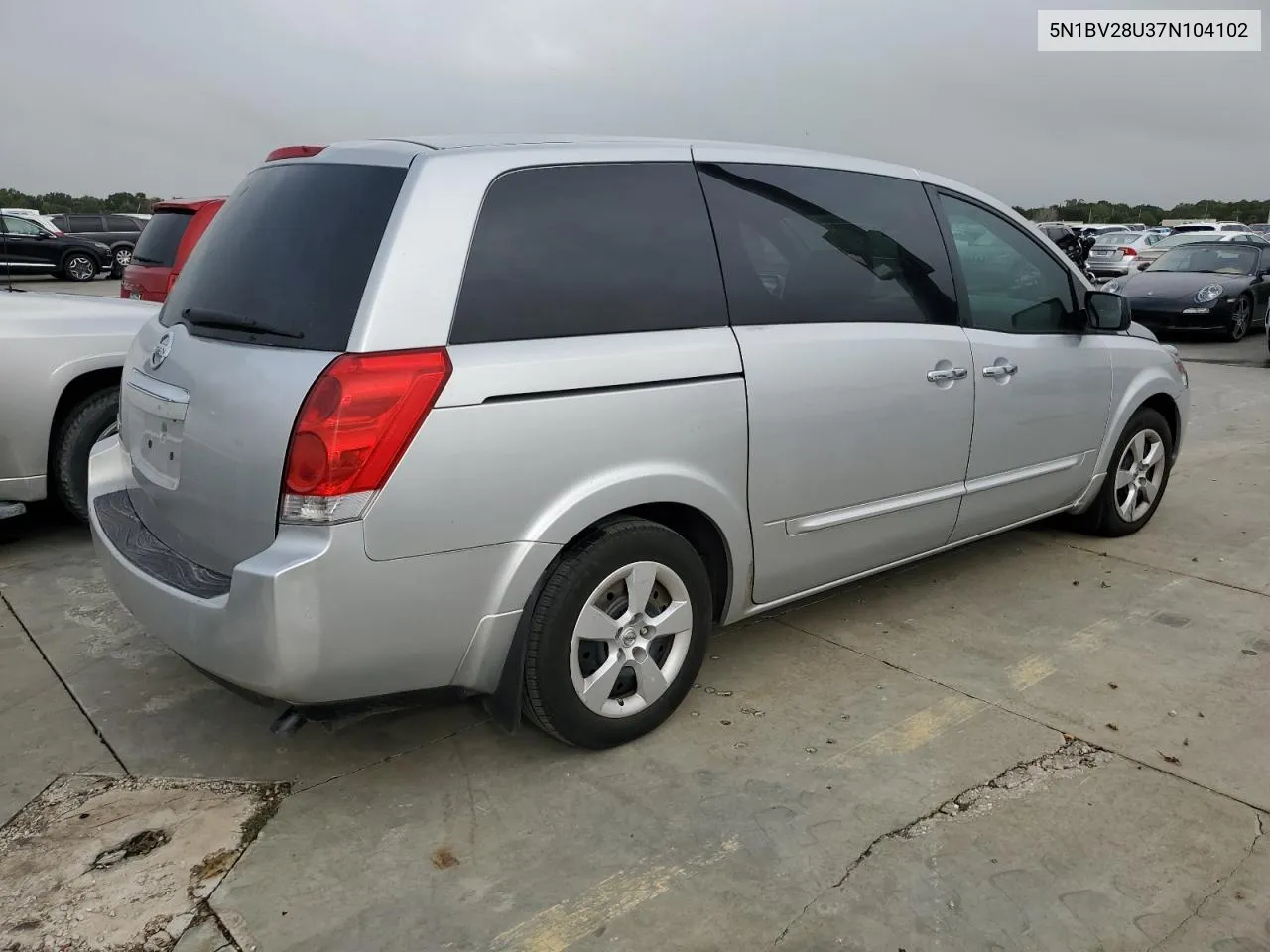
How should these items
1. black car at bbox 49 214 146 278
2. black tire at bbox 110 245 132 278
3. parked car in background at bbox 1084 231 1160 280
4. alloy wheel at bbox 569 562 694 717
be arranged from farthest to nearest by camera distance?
black car at bbox 49 214 146 278 < black tire at bbox 110 245 132 278 < parked car in background at bbox 1084 231 1160 280 < alloy wheel at bbox 569 562 694 717

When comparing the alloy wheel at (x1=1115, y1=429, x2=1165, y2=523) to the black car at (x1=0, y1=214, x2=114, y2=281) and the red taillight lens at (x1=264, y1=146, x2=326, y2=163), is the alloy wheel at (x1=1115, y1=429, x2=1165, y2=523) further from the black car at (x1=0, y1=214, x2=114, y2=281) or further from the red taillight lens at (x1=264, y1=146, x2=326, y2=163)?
the black car at (x1=0, y1=214, x2=114, y2=281)

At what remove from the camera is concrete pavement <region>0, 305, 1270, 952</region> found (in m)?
2.42

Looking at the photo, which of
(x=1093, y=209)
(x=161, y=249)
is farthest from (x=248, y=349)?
(x=1093, y=209)

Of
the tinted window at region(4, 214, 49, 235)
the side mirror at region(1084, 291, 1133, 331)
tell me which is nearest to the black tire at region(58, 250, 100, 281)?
the tinted window at region(4, 214, 49, 235)

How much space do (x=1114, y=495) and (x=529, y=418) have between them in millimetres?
3516

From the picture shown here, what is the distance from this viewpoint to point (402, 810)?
9.37ft

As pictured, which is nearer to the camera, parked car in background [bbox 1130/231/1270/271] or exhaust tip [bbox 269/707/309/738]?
exhaust tip [bbox 269/707/309/738]

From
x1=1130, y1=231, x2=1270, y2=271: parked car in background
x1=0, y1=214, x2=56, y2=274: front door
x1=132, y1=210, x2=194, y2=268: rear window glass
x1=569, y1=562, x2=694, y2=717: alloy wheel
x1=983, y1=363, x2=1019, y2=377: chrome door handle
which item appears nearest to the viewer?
x1=569, y1=562, x2=694, y2=717: alloy wheel

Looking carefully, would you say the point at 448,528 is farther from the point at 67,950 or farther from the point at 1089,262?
the point at 1089,262

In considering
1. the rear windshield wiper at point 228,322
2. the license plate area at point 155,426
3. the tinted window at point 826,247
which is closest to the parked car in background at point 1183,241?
the tinted window at point 826,247

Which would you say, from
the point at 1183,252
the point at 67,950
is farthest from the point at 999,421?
the point at 1183,252

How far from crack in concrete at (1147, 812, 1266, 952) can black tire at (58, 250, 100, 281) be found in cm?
2616

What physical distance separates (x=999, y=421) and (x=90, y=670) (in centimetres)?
356

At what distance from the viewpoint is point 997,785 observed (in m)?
2.96
